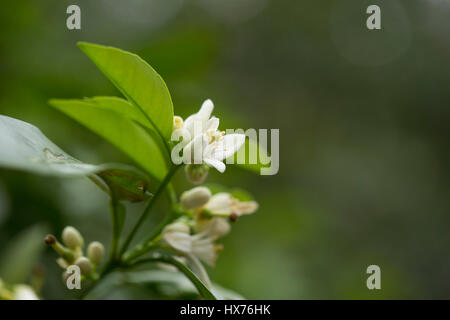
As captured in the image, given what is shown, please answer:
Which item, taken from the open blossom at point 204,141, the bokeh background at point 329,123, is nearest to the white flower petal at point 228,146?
the open blossom at point 204,141

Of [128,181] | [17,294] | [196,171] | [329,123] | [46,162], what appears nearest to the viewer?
[46,162]

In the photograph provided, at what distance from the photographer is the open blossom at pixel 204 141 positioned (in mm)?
859

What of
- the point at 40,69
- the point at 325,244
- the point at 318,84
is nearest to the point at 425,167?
the point at 318,84

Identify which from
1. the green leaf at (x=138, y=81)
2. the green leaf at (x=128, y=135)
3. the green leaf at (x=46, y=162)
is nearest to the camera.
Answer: the green leaf at (x=46, y=162)

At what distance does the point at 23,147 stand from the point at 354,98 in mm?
6007

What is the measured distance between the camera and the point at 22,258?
132 centimetres

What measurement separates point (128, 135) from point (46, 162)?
0.40m

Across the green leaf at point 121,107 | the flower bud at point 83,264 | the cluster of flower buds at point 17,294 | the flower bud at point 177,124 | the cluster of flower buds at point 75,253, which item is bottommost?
the cluster of flower buds at point 17,294

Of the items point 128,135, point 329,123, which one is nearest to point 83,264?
point 128,135

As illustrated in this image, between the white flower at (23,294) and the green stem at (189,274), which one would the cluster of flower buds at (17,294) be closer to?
the white flower at (23,294)

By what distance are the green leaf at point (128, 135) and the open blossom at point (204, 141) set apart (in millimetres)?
174

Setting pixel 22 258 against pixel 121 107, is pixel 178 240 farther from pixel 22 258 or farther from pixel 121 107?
pixel 22 258

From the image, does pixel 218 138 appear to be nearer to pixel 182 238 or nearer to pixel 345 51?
pixel 182 238

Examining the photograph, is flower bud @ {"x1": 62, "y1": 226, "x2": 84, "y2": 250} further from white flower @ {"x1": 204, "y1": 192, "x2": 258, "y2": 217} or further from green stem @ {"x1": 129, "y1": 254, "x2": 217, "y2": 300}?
white flower @ {"x1": 204, "y1": 192, "x2": 258, "y2": 217}
